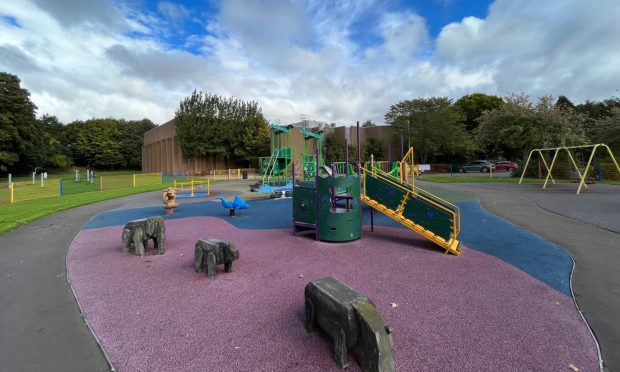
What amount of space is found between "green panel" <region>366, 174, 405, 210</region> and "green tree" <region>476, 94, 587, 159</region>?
24.2 metres

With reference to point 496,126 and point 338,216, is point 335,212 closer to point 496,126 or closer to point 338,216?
point 338,216

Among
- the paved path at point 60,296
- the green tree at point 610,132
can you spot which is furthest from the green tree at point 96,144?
the green tree at point 610,132

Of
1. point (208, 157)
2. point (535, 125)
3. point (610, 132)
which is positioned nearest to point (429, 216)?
point (535, 125)

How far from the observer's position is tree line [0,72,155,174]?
4659 cm

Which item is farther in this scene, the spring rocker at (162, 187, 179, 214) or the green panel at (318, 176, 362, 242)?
the spring rocker at (162, 187, 179, 214)

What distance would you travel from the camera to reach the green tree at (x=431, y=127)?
43.2m

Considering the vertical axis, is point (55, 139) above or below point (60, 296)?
above

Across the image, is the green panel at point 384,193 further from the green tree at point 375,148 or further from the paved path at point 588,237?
the green tree at point 375,148

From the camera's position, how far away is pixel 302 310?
164 inches

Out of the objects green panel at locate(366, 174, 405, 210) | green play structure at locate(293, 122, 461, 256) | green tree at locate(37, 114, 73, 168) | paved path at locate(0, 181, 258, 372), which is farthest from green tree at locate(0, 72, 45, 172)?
green panel at locate(366, 174, 405, 210)

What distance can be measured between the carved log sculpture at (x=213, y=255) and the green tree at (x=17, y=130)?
55577mm

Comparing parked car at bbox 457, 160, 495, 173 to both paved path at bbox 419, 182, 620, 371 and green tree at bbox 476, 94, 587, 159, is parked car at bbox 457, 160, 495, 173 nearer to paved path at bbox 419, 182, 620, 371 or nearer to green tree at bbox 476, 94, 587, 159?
green tree at bbox 476, 94, 587, 159

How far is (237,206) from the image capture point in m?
11.9

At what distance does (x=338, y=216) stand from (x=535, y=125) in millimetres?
27374
